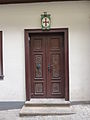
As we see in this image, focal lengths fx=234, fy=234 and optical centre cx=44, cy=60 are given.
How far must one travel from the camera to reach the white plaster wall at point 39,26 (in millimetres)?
7195

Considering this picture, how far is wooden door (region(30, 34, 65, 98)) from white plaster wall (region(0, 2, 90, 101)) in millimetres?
367

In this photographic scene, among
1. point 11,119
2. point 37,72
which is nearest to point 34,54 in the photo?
point 37,72

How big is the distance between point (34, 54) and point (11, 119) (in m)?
2.36

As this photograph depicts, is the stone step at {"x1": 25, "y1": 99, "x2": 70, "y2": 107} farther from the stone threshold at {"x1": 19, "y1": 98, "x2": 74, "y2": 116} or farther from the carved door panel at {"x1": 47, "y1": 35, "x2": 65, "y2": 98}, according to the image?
the carved door panel at {"x1": 47, "y1": 35, "x2": 65, "y2": 98}

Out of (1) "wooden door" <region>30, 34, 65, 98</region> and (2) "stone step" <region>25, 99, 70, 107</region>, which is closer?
(2) "stone step" <region>25, 99, 70, 107</region>

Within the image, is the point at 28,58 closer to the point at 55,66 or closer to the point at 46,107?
the point at 55,66

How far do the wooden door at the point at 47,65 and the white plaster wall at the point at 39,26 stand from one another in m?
0.37

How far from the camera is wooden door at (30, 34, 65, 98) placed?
7.48 meters

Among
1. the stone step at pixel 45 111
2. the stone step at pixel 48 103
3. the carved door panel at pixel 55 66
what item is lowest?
the stone step at pixel 45 111

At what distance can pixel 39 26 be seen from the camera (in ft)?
23.8

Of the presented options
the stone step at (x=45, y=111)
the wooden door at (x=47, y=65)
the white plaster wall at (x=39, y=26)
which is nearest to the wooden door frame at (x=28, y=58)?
the white plaster wall at (x=39, y=26)

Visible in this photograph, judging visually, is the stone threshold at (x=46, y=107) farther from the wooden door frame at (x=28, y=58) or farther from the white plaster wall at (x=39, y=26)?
the white plaster wall at (x=39, y=26)

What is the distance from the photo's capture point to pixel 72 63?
7242mm

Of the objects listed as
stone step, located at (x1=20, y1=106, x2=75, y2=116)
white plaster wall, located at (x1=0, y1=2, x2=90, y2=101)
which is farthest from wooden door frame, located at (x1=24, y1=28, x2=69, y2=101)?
stone step, located at (x1=20, y1=106, x2=75, y2=116)
